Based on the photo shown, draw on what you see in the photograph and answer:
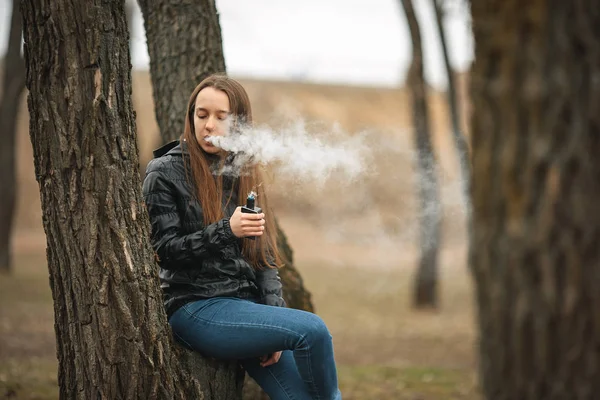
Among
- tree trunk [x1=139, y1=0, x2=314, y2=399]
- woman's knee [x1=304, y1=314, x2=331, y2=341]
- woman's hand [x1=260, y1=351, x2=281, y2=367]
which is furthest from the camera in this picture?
tree trunk [x1=139, y1=0, x2=314, y2=399]

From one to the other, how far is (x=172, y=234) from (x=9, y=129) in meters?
10.2

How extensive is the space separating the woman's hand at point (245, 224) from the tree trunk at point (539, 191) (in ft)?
4.14

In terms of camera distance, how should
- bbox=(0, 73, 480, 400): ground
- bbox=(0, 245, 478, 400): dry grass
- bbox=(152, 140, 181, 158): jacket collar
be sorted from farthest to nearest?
bbox=(0, 73, 480, 400): ground
bbox=(0, 245, 478, 400): dry grass
bbox=(152, 140, 181, 158): jacket collar

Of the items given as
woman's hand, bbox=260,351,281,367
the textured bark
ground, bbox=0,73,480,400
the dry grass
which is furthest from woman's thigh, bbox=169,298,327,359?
the dry grass

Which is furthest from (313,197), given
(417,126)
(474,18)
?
(474,18)

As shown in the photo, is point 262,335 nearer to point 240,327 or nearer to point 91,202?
point 240,327

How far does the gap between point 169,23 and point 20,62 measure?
8.36m

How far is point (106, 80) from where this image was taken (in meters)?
2.73

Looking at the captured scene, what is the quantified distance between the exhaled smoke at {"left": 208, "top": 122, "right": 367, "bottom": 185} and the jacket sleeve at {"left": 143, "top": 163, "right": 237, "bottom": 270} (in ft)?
1.03

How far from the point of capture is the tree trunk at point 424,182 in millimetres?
10898

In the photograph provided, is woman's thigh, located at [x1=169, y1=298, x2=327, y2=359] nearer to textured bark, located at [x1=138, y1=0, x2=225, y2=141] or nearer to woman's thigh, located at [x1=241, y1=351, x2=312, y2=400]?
woman's thigh, located at [x1=241, y1=351, x2=312, y2=400]

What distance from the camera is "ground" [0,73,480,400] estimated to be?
19.7 feet

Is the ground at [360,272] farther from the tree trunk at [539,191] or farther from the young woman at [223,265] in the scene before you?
the tree trunk at [539,191]

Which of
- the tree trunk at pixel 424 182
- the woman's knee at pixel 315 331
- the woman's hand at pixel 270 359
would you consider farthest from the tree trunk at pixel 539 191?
the tree trunk at pixel 424 182
